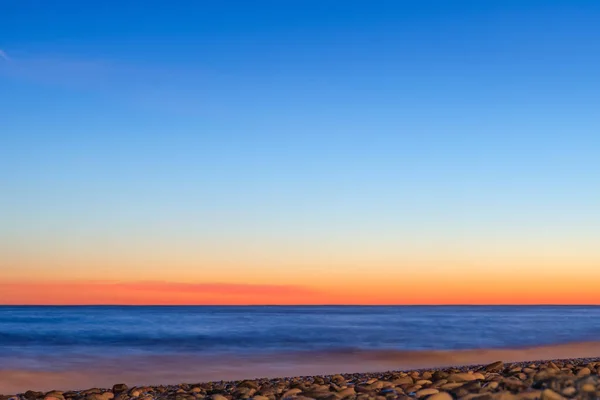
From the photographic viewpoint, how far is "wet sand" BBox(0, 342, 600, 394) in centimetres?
1520

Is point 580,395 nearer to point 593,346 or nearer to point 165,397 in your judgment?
point 165,397

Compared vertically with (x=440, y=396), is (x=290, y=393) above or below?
below

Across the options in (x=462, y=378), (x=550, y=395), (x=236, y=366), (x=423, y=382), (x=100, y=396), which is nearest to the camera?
(x=550, y=395)

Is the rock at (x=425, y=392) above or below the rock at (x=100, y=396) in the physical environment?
above

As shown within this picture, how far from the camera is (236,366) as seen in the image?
18.8m

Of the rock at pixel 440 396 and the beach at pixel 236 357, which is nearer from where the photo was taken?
the rock at pixel 440 396

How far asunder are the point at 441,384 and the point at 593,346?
67.5ft

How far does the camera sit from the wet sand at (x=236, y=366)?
15.2 meters

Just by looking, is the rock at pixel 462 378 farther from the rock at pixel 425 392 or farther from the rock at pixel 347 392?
the rock at pixel 347 392

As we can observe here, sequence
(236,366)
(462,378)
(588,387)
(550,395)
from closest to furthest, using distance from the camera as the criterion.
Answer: (550,395) → (588,387) → (462,378) → (236,366)

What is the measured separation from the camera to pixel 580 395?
6570 mm

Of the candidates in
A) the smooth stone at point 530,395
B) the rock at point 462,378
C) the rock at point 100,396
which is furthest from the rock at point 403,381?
the rock at point 100,396

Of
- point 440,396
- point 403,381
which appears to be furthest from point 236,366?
point 440,396

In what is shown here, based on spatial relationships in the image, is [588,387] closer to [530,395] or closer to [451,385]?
[530,395]
